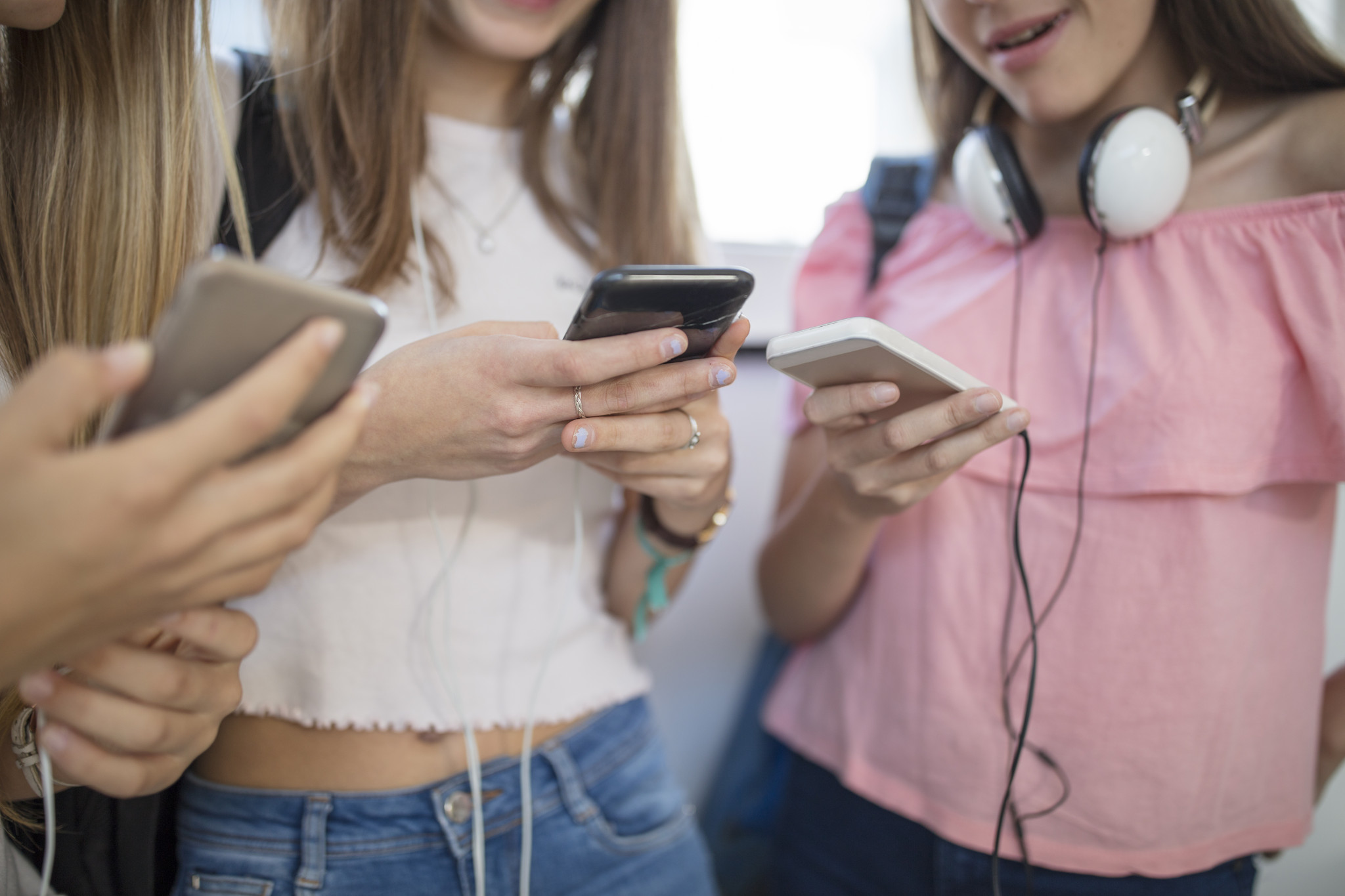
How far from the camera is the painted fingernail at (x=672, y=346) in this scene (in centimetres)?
56

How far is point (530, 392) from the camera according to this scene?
1.96 feet

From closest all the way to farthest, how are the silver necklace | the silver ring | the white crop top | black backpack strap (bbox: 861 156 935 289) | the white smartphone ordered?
the white smartphone
the silver ring
the white crop top
the silver necklace
black backpack strap (bbox: 861 156 935 289)

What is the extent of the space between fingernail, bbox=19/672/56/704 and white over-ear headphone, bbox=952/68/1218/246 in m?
0.93

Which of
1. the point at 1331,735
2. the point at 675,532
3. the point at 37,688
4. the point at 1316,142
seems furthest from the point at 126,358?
the point at 1331,735

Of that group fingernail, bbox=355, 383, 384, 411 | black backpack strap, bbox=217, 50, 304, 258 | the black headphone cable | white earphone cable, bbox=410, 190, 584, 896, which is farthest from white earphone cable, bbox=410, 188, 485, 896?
the black headphone cable

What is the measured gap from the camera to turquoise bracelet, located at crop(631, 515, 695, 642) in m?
0.95

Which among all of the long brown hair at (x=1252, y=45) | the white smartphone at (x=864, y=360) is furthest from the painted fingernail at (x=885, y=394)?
the long brown hair at (x=1252, y=45)

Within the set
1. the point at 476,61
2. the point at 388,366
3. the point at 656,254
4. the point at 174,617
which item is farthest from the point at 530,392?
the point at 476,61

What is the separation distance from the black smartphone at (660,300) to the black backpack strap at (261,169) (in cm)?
43

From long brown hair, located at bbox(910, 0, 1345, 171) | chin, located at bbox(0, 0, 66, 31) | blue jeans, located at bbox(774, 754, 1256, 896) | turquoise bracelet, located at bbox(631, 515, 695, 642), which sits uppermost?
long brown hair, located at bbox(910, 0, 1345, 171)

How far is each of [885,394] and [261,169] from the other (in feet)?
2.17

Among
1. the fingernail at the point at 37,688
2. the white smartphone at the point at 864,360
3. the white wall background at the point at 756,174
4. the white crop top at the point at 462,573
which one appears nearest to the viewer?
the fingernail at the point at 37,688

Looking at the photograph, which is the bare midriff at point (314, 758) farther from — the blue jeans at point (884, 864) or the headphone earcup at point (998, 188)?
the headphone earcup at point (998, 188)

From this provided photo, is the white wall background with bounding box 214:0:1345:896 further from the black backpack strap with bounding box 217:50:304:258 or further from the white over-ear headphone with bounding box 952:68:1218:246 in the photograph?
the black backpack strap with bounding box 217:50:304:258
